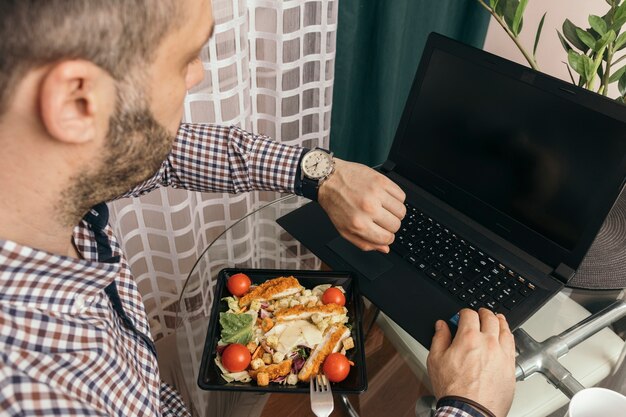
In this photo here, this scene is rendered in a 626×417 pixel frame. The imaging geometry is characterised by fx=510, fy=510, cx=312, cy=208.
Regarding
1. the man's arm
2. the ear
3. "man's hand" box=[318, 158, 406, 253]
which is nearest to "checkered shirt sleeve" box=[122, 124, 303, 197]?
the man's arm

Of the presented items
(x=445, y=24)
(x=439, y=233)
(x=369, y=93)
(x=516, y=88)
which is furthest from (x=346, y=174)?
(x=445, y=24)

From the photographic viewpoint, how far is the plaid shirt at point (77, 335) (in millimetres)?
521

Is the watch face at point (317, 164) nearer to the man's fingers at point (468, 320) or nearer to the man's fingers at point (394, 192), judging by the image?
the man's fingers at point (394, 192)

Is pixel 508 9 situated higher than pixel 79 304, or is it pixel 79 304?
pixel 508 9

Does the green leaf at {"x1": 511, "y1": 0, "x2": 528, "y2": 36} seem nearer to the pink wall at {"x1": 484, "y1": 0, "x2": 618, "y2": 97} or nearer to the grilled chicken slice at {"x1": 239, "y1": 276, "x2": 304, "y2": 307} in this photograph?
the pink wall at {"x1": 484, "y1": 0, "x2": 618, "y2": 97}

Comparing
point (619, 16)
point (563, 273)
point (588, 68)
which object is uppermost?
point (619, 16)

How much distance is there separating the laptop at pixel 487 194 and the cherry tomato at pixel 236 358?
250 millimetres

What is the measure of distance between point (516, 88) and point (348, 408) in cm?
63

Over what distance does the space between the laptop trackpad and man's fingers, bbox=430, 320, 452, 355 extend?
155 mm

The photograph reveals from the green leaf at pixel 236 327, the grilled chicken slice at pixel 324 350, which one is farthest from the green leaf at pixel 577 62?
the green leaf at pixel 236 327

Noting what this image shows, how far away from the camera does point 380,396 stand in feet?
2.85

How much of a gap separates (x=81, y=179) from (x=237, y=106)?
28.8 inches

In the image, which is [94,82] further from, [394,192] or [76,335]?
[394,192]

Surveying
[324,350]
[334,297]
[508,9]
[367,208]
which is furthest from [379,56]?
[324,350]
